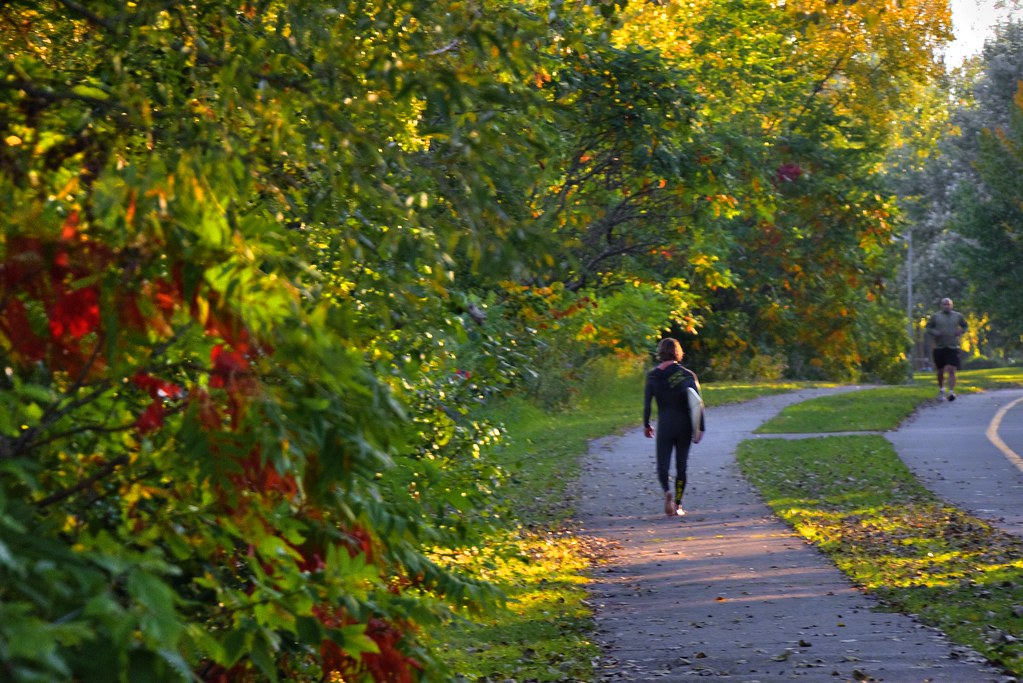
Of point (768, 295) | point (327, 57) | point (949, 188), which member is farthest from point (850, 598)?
point (949, 188)

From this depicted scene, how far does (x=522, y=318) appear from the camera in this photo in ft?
41.1

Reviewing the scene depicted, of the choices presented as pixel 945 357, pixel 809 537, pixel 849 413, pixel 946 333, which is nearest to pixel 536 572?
pixel 809 537

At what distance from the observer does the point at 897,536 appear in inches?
526

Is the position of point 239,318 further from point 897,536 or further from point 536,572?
point 897,536

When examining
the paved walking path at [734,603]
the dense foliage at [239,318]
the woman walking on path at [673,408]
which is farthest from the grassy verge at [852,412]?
the dense foliage at [239,318]

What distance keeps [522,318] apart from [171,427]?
878cm

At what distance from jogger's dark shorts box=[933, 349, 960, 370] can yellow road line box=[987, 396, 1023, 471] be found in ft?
4.72

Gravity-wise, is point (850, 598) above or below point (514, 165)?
below

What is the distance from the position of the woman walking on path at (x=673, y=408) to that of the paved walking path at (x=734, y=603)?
0.68 m

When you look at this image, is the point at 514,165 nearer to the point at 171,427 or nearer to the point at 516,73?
the point at 516,73

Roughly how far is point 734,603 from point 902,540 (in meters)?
3.33

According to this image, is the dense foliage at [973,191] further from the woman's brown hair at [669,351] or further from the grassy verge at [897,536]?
the woman's brown hair at [669,351]

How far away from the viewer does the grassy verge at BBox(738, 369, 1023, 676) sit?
31.9 feet

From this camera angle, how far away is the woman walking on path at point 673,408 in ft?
48.6
